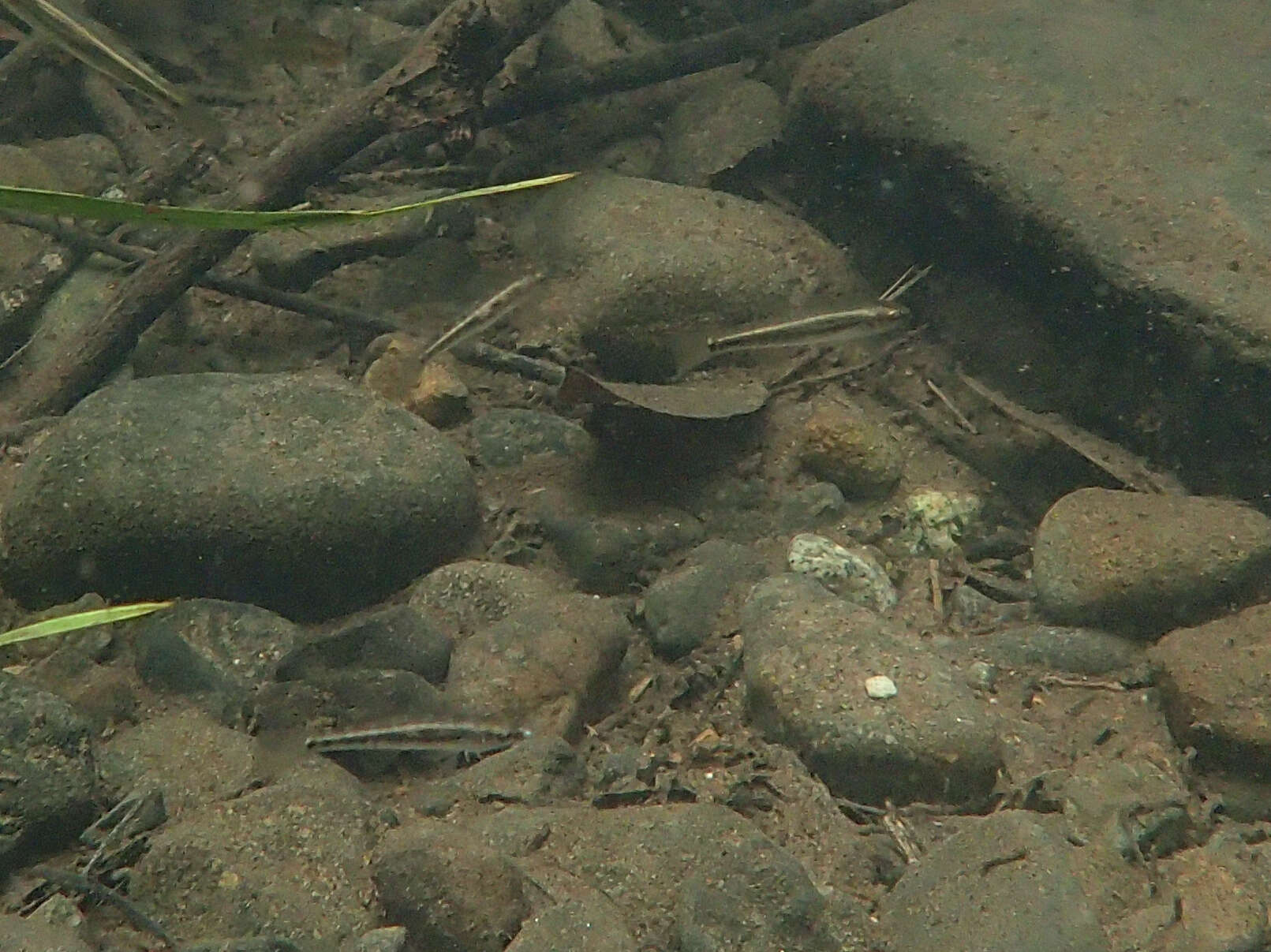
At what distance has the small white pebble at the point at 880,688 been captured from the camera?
268 centimetres

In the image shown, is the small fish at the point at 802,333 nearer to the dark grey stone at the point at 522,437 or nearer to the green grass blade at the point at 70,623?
the dark grey stone at the point at 522,437

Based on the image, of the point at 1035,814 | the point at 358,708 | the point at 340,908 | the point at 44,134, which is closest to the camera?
the point at 340,908

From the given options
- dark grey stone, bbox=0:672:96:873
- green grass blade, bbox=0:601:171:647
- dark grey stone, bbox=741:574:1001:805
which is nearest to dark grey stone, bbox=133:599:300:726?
dark grey stone, bbox=0:672:96:873

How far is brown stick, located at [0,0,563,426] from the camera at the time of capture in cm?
401

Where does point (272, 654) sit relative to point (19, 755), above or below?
below

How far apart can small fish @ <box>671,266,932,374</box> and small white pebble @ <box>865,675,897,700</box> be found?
5.35ft

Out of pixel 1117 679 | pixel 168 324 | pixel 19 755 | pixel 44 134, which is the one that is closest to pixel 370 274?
pixel 168 324

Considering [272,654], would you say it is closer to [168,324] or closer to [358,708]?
[358,708]

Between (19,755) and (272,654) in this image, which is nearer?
(19,755)

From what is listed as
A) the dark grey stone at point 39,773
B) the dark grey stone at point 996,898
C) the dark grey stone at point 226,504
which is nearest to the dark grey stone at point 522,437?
the dark grey stone at point 226,504

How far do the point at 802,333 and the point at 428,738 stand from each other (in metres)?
2.20

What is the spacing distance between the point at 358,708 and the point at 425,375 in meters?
1.64

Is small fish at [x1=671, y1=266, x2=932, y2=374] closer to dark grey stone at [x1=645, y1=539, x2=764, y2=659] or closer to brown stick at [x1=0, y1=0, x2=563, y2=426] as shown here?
dark grey stone at [x1=645, y1=539, x2=764, y2=659]

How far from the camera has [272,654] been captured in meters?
2.93
